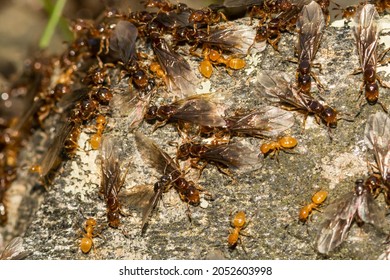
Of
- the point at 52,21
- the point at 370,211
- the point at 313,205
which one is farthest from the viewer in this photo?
the point at 52,21

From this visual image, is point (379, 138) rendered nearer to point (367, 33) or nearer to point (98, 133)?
point (367, 33)

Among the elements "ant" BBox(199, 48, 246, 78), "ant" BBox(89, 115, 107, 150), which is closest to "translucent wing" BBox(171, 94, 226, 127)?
"ant" BBox(199, 48, 246, 78)

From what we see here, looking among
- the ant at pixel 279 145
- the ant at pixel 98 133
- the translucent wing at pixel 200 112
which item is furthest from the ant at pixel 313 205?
the ant at pixel 98 133

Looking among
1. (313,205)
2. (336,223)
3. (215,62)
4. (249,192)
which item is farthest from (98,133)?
(336,223)

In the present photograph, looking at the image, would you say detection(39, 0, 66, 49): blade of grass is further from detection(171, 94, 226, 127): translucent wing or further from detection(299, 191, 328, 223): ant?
detection(299, 191, 328, 223): ant

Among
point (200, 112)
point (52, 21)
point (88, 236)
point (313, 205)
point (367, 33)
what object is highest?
point (367, 33)

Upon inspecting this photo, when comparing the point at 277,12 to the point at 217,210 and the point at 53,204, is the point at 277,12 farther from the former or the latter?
the point at 53,204

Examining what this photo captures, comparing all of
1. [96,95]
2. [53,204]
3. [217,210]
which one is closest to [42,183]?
[53,204]
